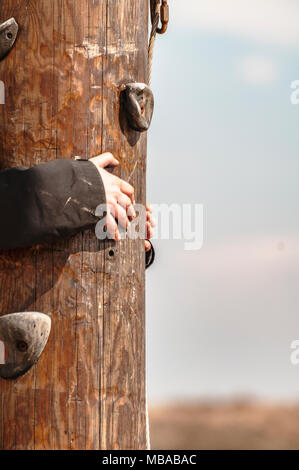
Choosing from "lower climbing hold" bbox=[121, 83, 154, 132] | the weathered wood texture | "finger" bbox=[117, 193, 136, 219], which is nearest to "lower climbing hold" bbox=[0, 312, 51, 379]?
the weathered wood texture

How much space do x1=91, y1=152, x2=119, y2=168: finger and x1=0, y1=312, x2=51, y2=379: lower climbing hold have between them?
1.93 feet

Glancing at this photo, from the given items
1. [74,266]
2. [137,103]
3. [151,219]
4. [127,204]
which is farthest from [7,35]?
[151,219]

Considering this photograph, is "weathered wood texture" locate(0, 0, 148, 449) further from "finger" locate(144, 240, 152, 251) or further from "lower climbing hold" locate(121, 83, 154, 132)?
"finger" locate(144, 240, 152, 251)

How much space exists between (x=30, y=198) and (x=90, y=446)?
0.92 meters

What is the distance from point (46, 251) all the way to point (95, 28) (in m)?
0.86

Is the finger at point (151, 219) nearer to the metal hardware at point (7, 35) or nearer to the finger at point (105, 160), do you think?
the finger at point (105, 160)

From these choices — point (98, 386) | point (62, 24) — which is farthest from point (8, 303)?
point (62, 24)

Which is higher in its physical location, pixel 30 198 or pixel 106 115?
pixel 106 115

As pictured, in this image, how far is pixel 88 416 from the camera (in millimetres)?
2961

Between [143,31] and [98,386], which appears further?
[143,31]

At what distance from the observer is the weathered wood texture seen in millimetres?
2947

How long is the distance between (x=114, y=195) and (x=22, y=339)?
0.62m
